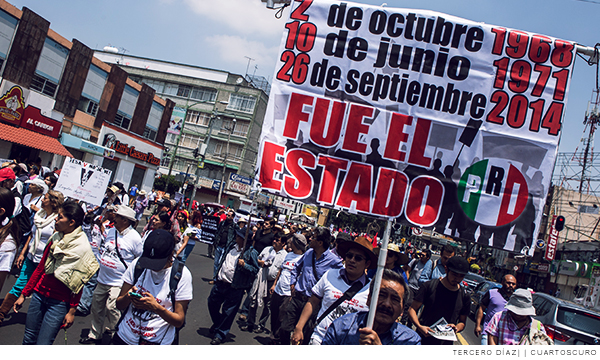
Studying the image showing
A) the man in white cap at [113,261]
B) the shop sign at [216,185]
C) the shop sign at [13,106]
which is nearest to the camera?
the man in white cap at [113,261]

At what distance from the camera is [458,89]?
327 cm

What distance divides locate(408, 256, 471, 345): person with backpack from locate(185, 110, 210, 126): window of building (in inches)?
2167

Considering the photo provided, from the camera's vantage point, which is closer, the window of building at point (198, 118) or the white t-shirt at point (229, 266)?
the white t-shirt at point (229, 266)

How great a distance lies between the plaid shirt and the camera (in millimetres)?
4719

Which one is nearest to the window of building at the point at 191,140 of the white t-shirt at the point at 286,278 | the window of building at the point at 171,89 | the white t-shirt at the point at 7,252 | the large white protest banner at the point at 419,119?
the window of building at the point at 171,89

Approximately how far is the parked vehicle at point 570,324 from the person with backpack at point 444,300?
159 inches

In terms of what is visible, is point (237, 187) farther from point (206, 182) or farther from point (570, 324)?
point (570, 324)

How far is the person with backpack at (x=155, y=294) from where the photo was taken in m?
3.50

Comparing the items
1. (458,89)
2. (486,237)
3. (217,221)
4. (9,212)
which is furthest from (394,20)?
(217,221)

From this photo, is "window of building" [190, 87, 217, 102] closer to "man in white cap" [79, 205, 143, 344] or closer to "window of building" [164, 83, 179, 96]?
"window of building" [164, 83, 179, 96]

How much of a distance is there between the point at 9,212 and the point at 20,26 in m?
24.5

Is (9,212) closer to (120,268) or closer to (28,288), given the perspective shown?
(28,288)

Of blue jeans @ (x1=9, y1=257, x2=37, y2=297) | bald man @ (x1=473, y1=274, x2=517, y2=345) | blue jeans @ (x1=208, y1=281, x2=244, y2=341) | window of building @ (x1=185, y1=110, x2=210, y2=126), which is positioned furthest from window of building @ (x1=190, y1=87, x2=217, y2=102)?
blue jeans @ (x1=9, y1=257, x2=37, y2=297)

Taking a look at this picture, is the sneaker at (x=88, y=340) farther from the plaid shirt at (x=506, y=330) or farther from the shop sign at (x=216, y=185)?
the shop sign at (x=216, y=185)
